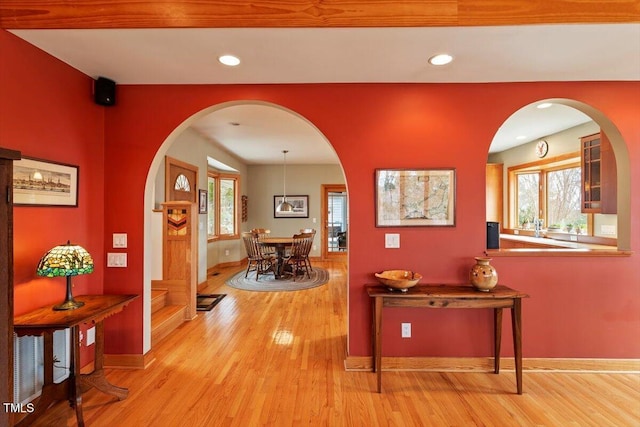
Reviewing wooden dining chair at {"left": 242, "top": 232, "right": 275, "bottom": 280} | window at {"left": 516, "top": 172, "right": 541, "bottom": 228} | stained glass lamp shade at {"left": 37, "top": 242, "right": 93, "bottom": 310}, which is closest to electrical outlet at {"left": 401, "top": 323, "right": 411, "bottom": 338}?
stained glass lamp shade at {"left": 37, "top": 242, "right": 93, "bottom": 310}

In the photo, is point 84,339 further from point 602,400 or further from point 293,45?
point 602,400

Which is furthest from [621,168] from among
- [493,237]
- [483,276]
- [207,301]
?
[207,301]

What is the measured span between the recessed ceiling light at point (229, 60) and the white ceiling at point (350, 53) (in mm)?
41

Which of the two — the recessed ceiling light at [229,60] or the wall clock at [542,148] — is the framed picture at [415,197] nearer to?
the recessed ceiling light at [229,60]

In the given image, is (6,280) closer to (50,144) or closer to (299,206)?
(50,144)

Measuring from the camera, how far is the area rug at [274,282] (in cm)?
530

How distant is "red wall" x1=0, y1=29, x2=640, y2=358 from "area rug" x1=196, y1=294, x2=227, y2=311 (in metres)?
1.66

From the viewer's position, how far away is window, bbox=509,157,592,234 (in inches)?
174

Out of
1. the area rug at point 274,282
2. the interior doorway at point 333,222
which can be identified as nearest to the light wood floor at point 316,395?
the area rug at point 274,282

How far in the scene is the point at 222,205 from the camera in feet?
24.4

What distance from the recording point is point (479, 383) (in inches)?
94.8

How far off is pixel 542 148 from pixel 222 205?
6614mm

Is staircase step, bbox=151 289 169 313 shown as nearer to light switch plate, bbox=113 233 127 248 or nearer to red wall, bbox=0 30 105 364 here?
red wall, bbox=0 30 105 364

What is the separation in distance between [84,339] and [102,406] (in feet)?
2.10
